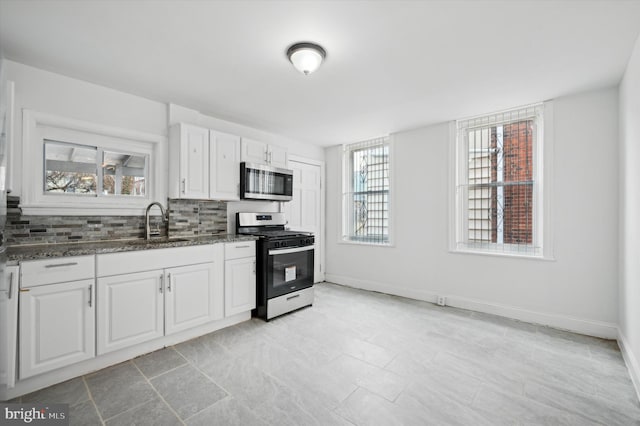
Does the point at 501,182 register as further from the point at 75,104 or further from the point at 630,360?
the point at 75,104

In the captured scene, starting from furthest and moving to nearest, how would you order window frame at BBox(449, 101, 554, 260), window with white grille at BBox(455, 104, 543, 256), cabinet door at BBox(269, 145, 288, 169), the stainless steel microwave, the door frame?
1. the door frame
2. cabinet door at BBox(269, 145, 288, 169)
3. the stainless steel microwave
4. window with white grille at BBox(455, 104, 543, 256)
5. window frame at BBox(449, 101, 554, 260)

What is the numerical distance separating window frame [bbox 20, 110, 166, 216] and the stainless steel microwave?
0.89 meters

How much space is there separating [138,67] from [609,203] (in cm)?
451

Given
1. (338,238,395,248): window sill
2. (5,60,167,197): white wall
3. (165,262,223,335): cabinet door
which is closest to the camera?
(5,60,167,197): white wall

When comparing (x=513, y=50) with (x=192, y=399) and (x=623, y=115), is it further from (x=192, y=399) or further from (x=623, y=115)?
(x=192, y=399)

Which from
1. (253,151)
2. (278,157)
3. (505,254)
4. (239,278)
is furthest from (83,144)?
(505,254)

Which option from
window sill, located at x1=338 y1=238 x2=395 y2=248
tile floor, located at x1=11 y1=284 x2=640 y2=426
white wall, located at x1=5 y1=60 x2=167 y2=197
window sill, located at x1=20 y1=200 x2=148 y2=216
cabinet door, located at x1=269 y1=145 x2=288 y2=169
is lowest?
tile floor, located at x1=11 y1=284 x2=640 y2=426

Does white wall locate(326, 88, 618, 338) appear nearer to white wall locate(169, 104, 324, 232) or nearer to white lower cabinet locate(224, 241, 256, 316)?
white wall locate(169, 104, 324, 232)

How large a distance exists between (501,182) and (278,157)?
2851 millimetres

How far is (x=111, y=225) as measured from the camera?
2.83 metres

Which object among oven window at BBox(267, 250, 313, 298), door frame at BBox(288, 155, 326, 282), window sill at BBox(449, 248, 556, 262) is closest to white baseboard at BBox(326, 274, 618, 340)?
window sill at BBox(449, 248, 556, 262)

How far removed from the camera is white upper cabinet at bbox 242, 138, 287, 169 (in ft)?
11.8

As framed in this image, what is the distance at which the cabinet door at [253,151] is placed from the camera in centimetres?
358

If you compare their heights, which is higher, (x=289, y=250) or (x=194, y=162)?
(x=194, y=162)
